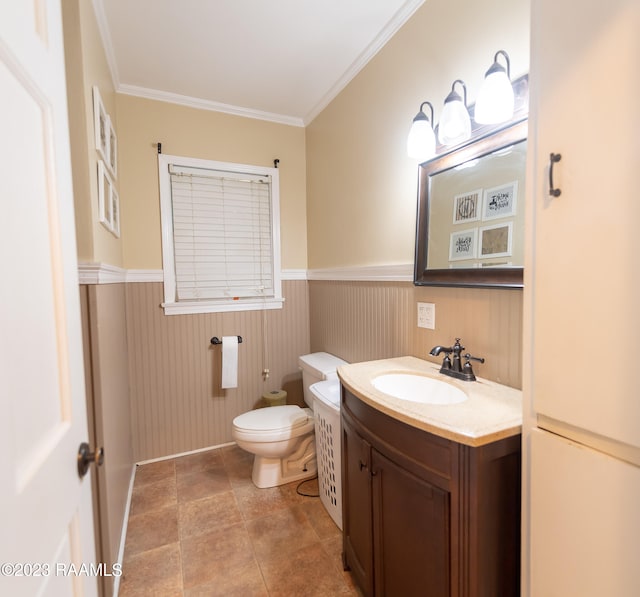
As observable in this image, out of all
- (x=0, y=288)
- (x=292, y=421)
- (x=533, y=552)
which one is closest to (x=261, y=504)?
(x=292, y=421)

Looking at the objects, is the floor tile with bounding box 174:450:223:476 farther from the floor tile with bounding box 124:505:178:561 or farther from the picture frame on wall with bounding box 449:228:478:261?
the picture frame on wall with bounding box 449:228:478:261

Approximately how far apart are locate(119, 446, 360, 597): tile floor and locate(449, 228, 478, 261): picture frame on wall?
4.88ft

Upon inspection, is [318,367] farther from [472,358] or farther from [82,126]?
[82,126]

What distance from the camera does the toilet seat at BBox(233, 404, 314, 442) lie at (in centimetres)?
201

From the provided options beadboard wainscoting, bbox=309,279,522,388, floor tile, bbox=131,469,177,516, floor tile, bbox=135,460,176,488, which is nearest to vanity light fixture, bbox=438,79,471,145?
beadboard wainscoting, bbox=309,279,522,388

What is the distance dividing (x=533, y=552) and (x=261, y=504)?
156 centimetres

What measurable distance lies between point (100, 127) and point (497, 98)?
1638 millimetres

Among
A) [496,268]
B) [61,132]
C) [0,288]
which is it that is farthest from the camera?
[496,268]

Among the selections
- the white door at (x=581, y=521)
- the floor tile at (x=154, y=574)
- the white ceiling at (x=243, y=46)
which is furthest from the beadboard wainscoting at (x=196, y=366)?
the white door at (x=581, y=521)

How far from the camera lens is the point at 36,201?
0.62 meters

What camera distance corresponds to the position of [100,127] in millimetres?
1514

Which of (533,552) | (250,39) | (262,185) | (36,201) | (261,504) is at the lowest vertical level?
(261,504)

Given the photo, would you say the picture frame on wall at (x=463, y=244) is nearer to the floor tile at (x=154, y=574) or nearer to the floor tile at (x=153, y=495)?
the floor tile at (x=154, y=574)

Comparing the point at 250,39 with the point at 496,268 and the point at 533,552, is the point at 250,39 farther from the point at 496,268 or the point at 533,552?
the point at 533,552
